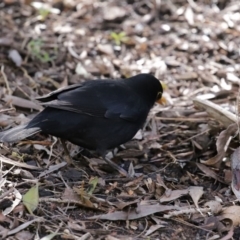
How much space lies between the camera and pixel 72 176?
500 centimetres

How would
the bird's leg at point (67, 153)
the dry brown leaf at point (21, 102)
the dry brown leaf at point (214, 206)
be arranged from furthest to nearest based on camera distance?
the dry brown leaf at point (21, 102) → the bird's leg at point (67, 153) → the dry brown leaf at point (214, 206)

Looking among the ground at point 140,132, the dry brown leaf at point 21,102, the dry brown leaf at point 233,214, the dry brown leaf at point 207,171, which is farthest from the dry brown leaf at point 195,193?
the dry brown leaf at point 21,102

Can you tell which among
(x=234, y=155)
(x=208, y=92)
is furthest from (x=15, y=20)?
(x=234, y=155)

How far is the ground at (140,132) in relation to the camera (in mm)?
4320

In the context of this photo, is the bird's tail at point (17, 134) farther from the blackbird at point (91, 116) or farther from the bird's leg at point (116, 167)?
the bird's leg at point (116, 167)

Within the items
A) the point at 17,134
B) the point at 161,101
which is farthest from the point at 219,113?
the point at 17,134

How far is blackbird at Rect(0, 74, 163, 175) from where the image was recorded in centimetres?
512

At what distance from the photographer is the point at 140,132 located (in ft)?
20.1

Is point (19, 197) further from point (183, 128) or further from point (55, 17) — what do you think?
point (55, 17)

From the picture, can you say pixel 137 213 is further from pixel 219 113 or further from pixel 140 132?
pixel 140 132

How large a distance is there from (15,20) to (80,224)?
14.8ft

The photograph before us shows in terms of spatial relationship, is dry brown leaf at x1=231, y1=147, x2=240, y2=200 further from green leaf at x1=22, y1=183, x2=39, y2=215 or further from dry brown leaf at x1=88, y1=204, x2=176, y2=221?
green leaf at x1=22, y1=183, x2=39, y2=215

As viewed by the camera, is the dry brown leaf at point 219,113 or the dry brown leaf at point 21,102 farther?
the dry brown leaf at point 21,102

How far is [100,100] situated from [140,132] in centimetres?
87
